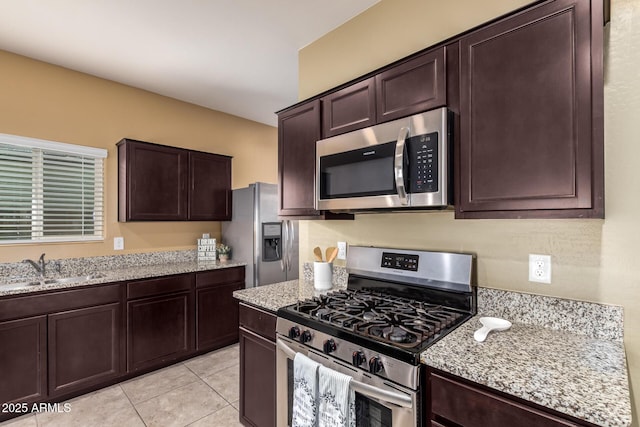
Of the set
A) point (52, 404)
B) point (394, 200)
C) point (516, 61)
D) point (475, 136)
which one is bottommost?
point (52, 404)

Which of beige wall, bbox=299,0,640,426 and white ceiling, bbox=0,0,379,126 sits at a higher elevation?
white ceiling, bbox=0,0,379,126

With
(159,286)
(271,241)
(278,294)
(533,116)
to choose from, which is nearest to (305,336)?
(278,294)

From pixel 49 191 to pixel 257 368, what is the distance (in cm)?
261

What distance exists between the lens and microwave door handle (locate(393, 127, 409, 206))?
1508mm

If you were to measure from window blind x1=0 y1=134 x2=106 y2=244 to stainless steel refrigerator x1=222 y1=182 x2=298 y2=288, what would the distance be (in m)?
1.37

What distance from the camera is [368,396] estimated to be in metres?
1.31

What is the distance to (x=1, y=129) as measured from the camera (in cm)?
271

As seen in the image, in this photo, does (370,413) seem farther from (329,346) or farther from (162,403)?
(162,403)

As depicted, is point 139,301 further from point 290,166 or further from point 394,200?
point 394,200

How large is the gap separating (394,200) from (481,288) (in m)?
0.63

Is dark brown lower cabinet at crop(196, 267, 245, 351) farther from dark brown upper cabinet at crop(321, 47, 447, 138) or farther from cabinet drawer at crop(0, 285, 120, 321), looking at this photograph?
dark brown upper cabinet at crop(321, 47, 447, 138)

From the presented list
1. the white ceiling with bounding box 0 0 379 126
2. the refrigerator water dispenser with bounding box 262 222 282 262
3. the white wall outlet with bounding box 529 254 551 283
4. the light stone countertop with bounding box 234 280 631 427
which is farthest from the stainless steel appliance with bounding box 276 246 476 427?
the white ceiling with bounding box 0 0 379 126

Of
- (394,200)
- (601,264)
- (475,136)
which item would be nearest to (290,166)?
(394,200)

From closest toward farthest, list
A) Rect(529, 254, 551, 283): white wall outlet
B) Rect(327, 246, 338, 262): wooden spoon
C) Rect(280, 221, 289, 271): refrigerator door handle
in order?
Rect(529, 254, 551, 283): white wall outlet → Rect(327, 246, 338, 262): wooden spoon → Rect(280, 221, 289, 271): refrigerator door handle
